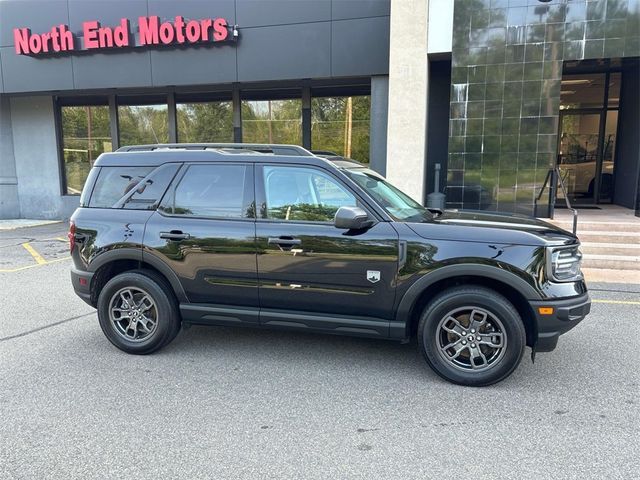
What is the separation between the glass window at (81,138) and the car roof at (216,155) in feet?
38.9

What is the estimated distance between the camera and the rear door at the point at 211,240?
4191mm

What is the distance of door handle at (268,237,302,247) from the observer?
4.02 meters

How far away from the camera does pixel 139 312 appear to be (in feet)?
14.8

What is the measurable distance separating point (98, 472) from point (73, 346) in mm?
2316

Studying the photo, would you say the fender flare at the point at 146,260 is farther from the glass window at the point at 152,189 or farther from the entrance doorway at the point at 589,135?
the entrance doorway at the point at 589,135

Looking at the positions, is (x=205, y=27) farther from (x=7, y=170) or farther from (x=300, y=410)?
(x=300, y=410)

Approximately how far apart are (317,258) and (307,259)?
90mm

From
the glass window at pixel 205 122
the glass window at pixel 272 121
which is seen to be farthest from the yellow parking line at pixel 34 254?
the glass window at pixel 272 121

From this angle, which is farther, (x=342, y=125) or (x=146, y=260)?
(x=342, y=125)

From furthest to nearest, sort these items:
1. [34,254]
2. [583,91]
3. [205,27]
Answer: [583,91]
[205,27]
[34,254]

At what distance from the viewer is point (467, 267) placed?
12.1 feet

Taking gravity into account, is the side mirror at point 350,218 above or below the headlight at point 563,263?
above

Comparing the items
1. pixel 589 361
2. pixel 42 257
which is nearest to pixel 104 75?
pixel 42 257

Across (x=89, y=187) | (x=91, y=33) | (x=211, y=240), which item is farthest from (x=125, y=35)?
(x=211, y=240)
